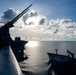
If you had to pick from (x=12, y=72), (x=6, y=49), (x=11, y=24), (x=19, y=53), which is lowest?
(x=19, y=53)

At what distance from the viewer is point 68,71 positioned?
76.4m

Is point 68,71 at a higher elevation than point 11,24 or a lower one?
lower

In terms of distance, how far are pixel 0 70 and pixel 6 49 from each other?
12.9 ft

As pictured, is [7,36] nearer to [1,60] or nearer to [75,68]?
[1,60]

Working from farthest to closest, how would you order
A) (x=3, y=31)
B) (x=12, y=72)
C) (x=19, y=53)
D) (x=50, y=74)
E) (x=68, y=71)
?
(x=19, y=53) → (x=50, y=74) → (x=68, y=71) → (x=3, y=31) → (x=12, y=72)

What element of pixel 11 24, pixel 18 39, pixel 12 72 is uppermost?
pixel 11 24

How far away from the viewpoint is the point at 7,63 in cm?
2183

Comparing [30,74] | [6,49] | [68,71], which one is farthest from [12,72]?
[30,74]

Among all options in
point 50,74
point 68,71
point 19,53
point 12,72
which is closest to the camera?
point 12,72

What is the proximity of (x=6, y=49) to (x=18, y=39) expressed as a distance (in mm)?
148647

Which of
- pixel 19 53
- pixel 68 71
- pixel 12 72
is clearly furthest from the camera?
pixel 19 53

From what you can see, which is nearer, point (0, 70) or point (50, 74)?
point (0, 70)

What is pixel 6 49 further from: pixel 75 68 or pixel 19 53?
pixel 19 53

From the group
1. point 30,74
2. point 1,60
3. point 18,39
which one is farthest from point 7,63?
point 18,39
